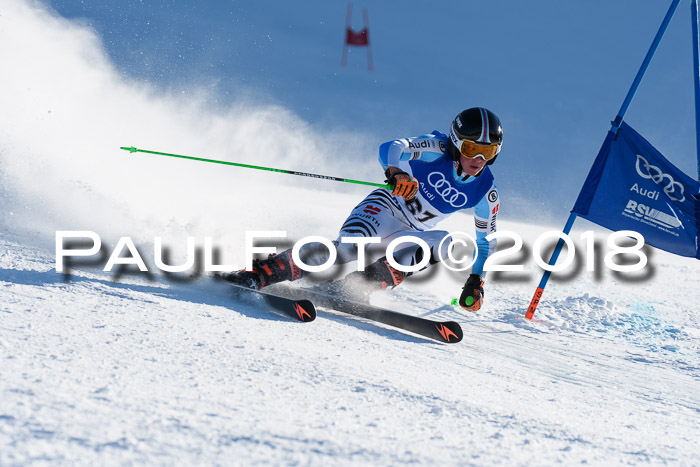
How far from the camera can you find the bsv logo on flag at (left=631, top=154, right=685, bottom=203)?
19.1 feet

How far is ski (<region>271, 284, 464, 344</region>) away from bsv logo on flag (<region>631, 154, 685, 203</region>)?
3.82m

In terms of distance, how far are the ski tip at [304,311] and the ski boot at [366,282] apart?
0.84 metres

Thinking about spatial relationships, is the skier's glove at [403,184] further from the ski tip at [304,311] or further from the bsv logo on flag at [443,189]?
the ski tip at [304,311]

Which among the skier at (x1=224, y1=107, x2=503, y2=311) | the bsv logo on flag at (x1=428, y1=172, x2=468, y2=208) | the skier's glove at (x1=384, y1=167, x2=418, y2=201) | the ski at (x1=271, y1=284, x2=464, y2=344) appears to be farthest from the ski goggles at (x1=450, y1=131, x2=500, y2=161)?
the ski at (x1=271, y1=284, x2=464, y2=344)

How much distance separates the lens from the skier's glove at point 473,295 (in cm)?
374

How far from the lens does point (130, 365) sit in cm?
169

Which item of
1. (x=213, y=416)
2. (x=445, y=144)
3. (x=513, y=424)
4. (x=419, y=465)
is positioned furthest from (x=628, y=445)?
(x=445, y=144)

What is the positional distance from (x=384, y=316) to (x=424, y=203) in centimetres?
109

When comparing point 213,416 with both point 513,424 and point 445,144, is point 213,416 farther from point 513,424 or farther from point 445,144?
point 445,144

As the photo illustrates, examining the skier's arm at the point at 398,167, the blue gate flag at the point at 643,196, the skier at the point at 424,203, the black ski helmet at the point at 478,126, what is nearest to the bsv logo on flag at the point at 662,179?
the blue gate flag at the point at 643,196

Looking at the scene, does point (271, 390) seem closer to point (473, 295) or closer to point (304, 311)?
point (304, 311)

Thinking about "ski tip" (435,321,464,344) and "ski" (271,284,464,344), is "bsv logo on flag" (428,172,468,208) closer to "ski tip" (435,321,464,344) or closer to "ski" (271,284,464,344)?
"ski" (271,284,464,344)

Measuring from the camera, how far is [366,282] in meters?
3.87

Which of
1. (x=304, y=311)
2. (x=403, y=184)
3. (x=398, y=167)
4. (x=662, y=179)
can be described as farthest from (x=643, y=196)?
(x=304, y=311)
